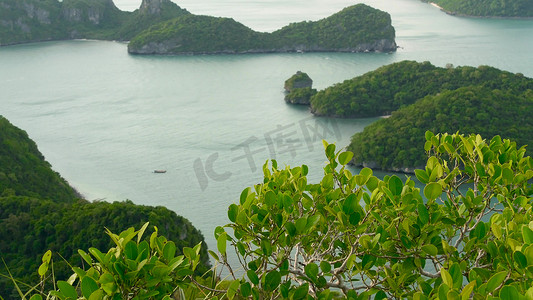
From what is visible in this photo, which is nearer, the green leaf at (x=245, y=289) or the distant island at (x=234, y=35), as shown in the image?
the green leaf at (x=245, y=289)

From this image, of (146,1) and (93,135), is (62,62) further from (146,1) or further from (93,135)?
(93,135)

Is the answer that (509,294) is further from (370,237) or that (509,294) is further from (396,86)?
(396,86)

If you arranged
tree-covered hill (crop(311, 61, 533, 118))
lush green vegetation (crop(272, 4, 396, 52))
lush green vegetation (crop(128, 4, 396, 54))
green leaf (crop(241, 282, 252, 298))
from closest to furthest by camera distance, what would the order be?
green leaf (crop(241, 282, 252, 298)) < tree-covered hill (crop(311, 61, 533, 118)) < lush green vegetation (crop(272, 4, 396, 52)) < lush green vegetation (crop(128, 4, 396, 54))

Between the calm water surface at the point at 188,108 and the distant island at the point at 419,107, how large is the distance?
1.74 meters

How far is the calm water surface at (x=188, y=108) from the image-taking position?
2680cm

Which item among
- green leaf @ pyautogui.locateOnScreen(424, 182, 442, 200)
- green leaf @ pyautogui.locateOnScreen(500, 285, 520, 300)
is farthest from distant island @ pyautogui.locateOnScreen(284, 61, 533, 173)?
green leaf @ pyautogui.locateOnScreen(500, 285, 520, 300)

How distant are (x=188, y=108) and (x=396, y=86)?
13.2 meters

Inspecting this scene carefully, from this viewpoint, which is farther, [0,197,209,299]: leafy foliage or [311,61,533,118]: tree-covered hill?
[311,61,533,118]: tree-covered hill

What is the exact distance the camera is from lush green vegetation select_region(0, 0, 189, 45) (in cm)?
7175

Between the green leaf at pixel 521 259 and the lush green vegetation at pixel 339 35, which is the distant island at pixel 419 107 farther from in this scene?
the green leaf at pixel 521 259

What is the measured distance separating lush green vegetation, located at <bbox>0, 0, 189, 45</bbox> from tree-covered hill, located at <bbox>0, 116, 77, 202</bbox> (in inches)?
1890

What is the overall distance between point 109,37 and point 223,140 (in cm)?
4510

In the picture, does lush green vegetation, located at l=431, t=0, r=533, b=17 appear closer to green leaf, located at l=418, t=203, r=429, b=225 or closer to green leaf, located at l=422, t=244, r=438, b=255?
green leaf, located at l=418, t=203, r=429, b=225

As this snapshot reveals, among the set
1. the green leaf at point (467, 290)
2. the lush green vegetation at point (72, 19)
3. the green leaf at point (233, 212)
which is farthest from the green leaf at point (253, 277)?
the lush green vegetation at point (72, 19)
